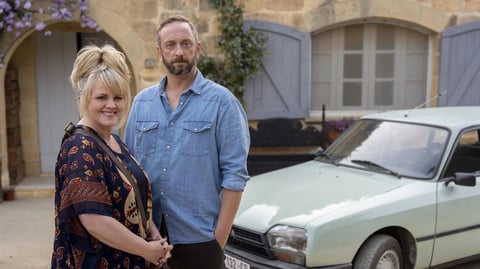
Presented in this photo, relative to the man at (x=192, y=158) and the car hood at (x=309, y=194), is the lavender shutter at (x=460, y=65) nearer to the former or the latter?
the car hood at (x=309, y=194)

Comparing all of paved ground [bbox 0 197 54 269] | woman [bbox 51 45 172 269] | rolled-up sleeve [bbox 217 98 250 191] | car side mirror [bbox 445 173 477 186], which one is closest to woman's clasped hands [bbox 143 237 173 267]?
woman [bbox 51 45 172 269]

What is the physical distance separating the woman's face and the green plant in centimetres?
468

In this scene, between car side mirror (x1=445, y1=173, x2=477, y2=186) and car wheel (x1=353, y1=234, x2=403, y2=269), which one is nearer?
car wheel (x1=353, y1=234, x2=403, y2=269)

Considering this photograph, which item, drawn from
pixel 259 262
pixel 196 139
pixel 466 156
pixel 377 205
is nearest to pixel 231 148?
pixel 196 139

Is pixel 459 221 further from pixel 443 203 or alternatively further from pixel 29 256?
pixel 29 256

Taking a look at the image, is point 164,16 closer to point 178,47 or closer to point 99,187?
point 178,47

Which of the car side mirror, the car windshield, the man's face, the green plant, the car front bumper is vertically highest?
the green plant

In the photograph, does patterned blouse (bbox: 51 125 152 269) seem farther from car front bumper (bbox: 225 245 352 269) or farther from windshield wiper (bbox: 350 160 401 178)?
windshield wiper (bbox: 350 160 401 178)

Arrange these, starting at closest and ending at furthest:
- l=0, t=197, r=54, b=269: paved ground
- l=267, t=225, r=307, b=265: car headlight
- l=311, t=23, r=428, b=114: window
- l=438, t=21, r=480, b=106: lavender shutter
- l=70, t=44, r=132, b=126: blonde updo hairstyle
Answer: l=70, t=44, r=132, b=126: blonde updo hairstyle
l=267, t=225, r=307, b=265: car headlight
l=0, t=197, r=54, b=269: paved ground
l=438, t=21, r=480, b=106: lavender shutter
l=311, t=23, r=428, b=114: window

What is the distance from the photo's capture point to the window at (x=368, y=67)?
24.1ft

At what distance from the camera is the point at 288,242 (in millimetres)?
3357

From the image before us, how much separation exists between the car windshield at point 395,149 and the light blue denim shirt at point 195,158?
2214 millimetres

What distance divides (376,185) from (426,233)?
49cm

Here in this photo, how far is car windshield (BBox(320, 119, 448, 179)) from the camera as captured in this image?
13.3 ft
